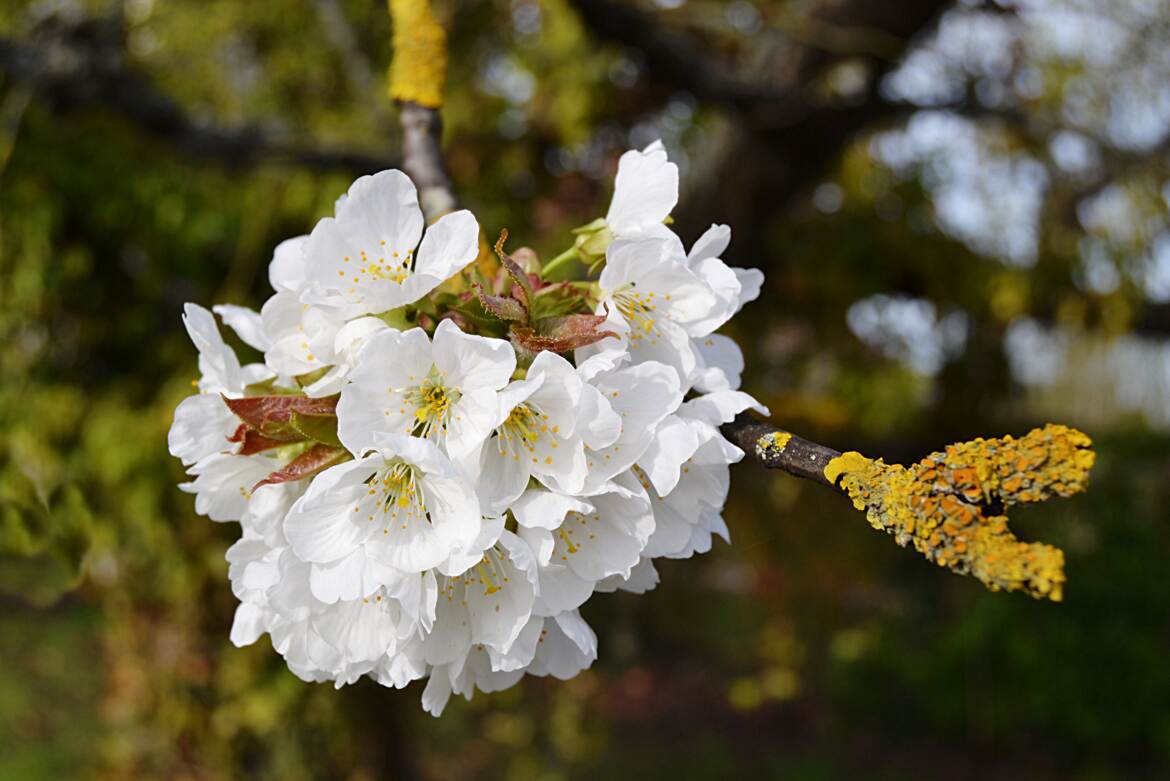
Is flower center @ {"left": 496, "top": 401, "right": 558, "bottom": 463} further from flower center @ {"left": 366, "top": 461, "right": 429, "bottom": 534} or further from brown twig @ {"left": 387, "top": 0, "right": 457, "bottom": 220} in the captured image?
brown twig @ {"left": 387, "top": 0, "right": 457, "bottom": 220}

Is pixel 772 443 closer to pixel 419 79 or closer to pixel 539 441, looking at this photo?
pixel 539 441

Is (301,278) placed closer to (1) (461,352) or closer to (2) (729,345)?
(1) (461,352)

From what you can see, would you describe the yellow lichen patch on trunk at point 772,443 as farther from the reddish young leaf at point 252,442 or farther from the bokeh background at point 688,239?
the bokeh background at point 688,239

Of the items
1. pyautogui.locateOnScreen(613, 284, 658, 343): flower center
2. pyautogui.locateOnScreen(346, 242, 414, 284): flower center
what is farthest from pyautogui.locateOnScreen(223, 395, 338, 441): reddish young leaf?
pyautogui.locateOnScreen(613, 284, 658, 343): flower center

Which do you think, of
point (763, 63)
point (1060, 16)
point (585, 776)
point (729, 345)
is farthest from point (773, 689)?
point (729, 345)

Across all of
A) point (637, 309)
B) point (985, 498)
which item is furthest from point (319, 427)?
point (985, 498)
